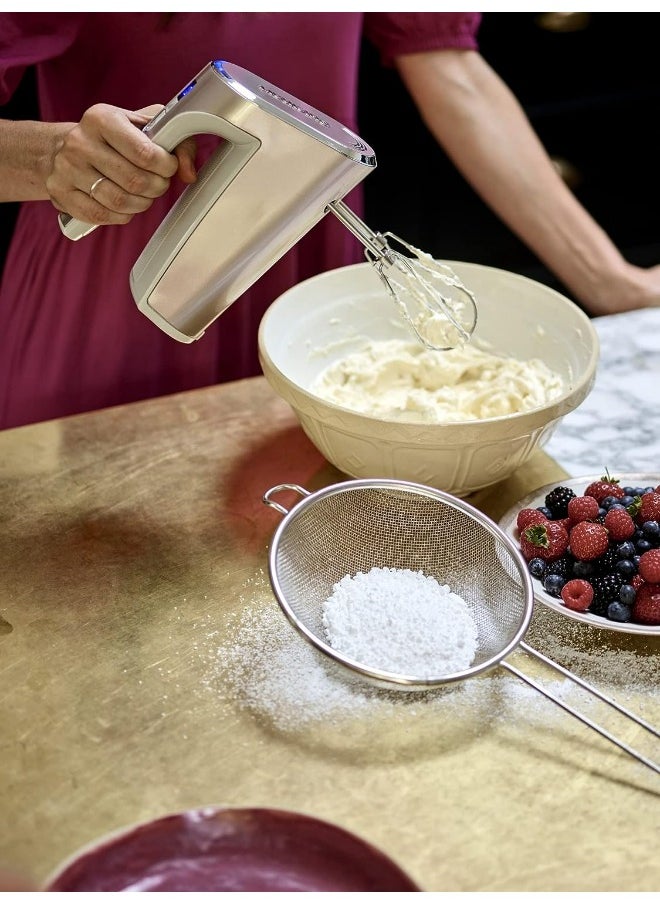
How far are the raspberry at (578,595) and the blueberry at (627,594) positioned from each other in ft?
0.10

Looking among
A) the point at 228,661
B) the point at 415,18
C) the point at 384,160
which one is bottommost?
the point at 384,160

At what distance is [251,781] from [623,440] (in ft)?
2.48

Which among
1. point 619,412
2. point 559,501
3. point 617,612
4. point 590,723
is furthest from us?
point 619,412

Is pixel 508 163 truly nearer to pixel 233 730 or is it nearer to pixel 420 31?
pixel 420 31

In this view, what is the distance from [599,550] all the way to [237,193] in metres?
0.52

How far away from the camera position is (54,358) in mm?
1600

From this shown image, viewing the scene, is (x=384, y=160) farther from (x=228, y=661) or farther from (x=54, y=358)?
(x=228, y=661)

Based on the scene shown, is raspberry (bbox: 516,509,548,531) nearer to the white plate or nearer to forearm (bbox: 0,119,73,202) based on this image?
the white plate

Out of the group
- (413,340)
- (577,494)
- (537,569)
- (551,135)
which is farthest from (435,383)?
(551,135)

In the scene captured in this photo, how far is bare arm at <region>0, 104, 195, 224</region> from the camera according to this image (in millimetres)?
982

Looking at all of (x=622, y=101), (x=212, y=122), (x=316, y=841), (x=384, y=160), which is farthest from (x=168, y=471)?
(x=622, y=101)

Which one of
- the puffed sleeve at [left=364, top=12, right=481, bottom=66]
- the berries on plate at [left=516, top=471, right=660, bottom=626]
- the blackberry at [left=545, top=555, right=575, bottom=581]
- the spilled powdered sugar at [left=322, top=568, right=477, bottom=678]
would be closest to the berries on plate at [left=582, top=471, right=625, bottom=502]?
the berries on plate at [left=516, top=471, right=660, bottom=626]

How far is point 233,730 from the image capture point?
92cm
